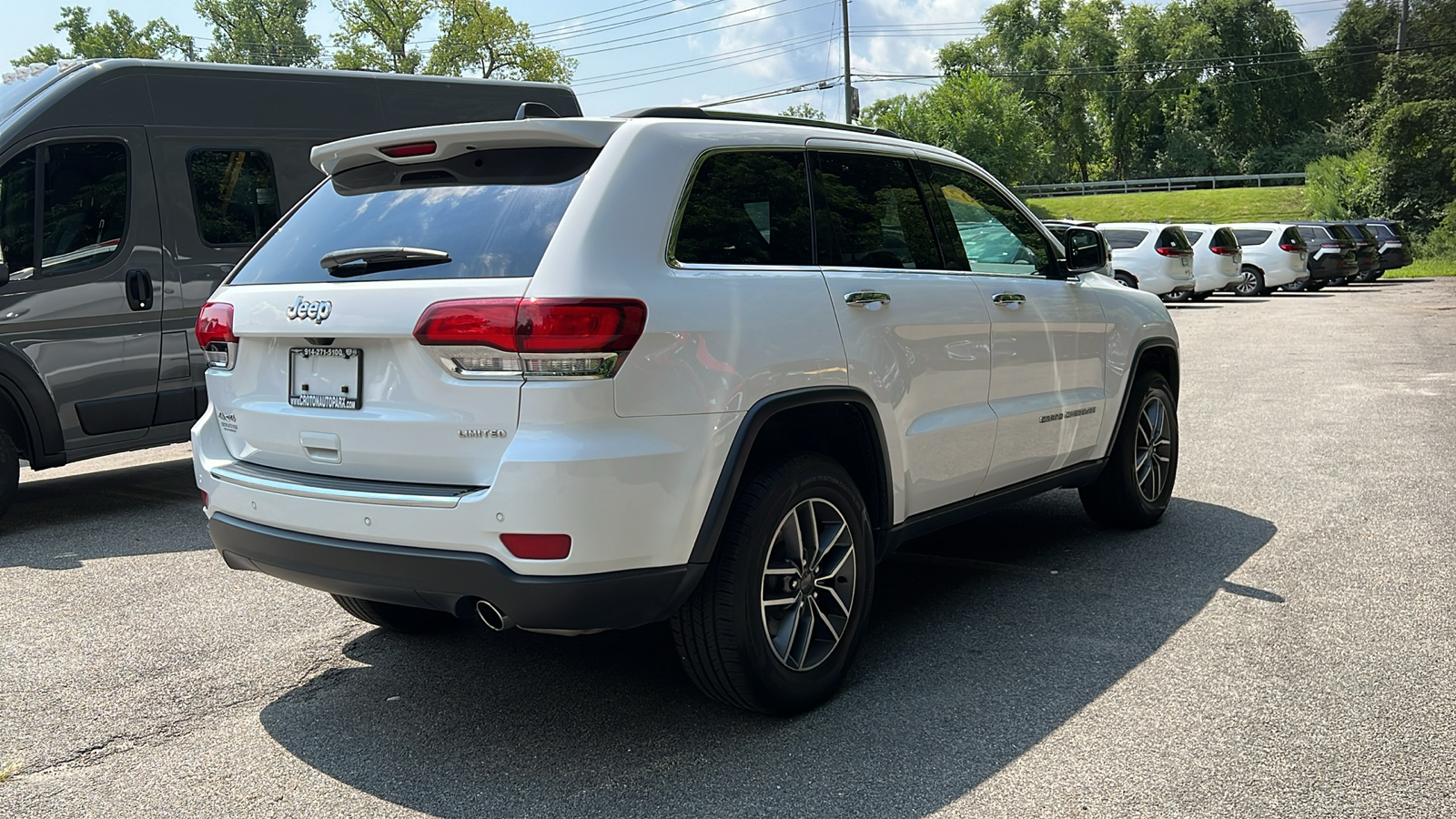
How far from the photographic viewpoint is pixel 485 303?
10.6 feet

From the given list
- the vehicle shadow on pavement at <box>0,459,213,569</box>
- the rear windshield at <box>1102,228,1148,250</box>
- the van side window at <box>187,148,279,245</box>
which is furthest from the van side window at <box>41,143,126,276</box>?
the rear windshield at <box>1102,228,1148,250</box>

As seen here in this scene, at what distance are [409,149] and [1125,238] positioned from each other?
2325 centimetres

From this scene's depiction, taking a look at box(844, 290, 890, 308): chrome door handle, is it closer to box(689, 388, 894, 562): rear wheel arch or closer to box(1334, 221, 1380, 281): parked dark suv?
box(689, 388, 894, 562): rear wheel arch

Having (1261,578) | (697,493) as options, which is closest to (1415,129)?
(1261,578)

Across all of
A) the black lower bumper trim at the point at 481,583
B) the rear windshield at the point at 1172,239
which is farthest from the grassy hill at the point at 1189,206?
the black lower bumper trim at the point at 481,583

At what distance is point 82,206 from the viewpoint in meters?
7.13

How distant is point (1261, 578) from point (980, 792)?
255cm

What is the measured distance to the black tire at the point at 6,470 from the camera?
6.83 m

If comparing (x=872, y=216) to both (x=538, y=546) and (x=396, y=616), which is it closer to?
(x=538, y=546)

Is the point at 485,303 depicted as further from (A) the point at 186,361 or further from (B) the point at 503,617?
(A) the point at 186,361

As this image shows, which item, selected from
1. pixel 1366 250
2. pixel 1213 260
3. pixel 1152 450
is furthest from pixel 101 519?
pixel 1366 250

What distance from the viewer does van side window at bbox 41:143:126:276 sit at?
7.01 meters

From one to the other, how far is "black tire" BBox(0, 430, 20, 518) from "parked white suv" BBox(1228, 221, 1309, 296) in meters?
26.8

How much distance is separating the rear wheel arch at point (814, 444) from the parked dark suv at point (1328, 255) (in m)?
28.6
